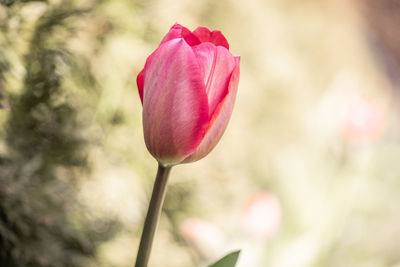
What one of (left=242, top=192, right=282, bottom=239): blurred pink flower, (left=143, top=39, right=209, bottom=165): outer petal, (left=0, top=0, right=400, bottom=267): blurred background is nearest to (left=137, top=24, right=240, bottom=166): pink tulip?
(left=143, top=39, right=209, bottom=165): outer petal

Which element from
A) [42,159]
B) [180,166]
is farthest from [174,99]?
[180,166]

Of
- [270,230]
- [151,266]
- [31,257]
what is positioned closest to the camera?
[31,257]

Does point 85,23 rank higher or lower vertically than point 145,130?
higher

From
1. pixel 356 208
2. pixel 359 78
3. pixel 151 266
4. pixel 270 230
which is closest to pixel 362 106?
pixel 270 230

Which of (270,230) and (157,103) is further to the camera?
(270,230)

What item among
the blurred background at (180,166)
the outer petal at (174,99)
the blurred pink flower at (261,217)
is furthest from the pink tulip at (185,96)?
the blurred pink flower at (261,217)

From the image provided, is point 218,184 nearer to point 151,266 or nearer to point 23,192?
point 151,266

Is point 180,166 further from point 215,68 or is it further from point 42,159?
point 215,68

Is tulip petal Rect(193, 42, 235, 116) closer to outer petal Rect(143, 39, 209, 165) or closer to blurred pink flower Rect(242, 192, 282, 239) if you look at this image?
outer petal Rect(143, 39, 209, 165)
